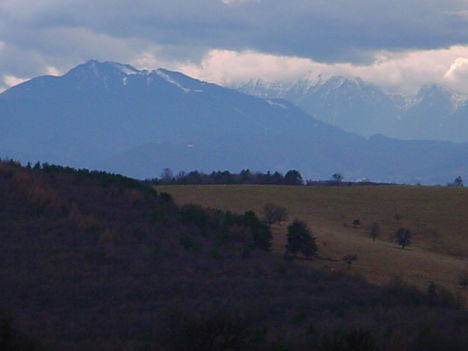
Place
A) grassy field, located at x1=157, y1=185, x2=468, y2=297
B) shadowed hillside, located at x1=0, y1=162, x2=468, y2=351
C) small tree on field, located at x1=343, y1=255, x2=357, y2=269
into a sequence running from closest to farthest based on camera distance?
shadowed hillside, located at x1=0, y1=162, x2=468, y2=351 → small tree on field, located at x1=343, y1=255, x2=357, y2=269 → grassy field, located at x1=157, y1=185, x2=468, y2=297

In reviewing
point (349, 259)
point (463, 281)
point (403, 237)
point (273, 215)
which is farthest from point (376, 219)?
point (463, 281)

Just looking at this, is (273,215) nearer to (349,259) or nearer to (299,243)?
(299,243)

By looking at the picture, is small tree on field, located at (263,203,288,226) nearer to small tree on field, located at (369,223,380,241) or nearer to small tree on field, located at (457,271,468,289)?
small tree on field, located at (369,223,380,241)

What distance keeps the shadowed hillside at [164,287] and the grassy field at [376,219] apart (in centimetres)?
739

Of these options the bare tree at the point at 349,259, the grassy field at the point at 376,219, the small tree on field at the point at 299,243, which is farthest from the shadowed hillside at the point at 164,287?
the grassy field at the point at 376,219

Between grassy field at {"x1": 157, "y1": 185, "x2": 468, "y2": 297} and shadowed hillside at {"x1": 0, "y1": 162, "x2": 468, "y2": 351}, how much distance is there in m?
7.39

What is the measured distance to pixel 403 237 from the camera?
6303cm

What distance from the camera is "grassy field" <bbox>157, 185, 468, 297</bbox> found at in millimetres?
51031

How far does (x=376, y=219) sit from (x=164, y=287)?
1745 inches

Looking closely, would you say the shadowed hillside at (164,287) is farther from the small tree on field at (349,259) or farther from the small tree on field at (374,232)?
the small tree on field at (374,232)

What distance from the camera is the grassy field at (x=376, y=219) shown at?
167 ft

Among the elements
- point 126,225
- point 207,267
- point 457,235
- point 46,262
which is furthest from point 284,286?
point 457,235

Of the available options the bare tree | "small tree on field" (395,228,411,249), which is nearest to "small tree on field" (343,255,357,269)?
the bare tree

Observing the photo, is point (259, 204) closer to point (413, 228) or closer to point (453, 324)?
point (413, 228)
